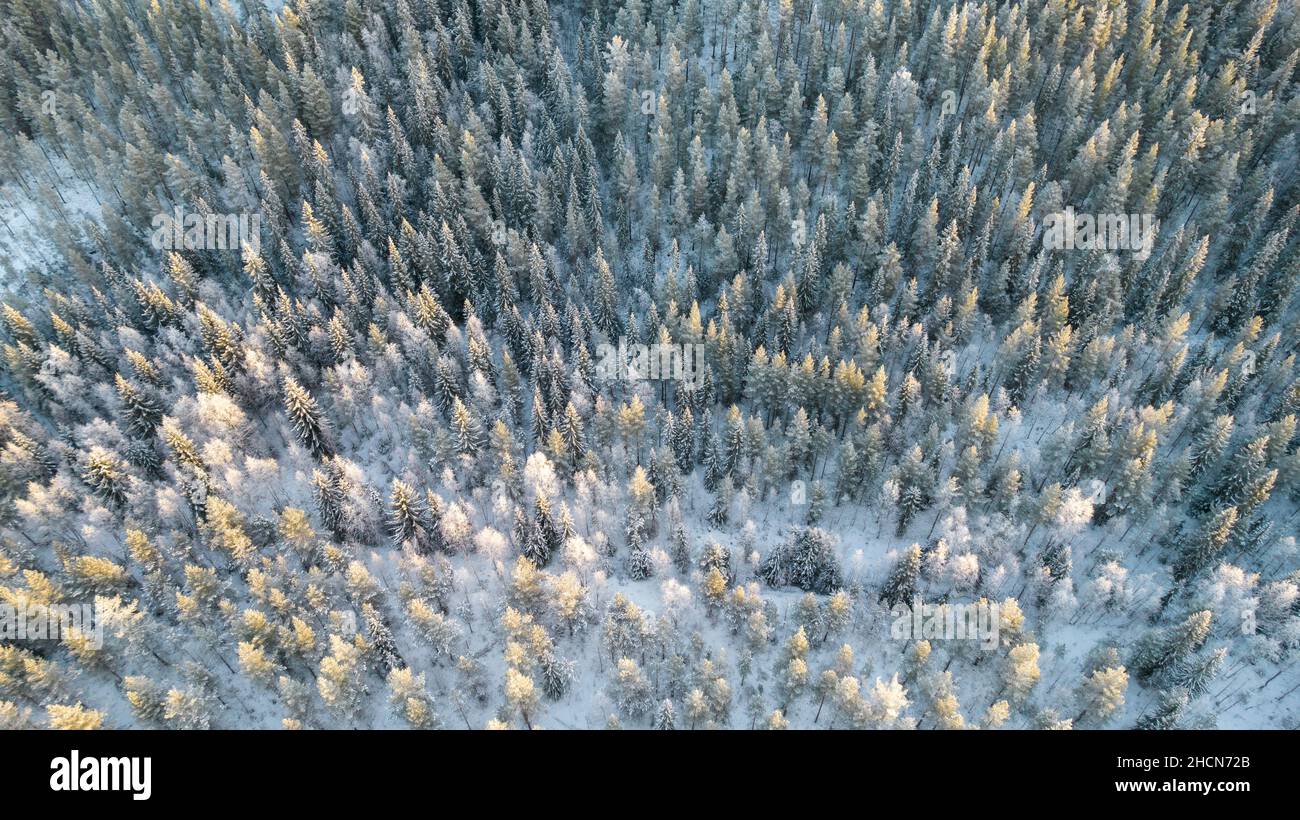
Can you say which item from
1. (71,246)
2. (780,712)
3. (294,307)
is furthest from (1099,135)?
(71,246)

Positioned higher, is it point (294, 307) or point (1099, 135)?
point (1099, 135)

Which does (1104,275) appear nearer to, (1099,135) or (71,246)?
(1099,135)

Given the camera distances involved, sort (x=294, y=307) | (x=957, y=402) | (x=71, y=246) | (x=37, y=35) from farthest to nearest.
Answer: (x=37, y=35) < (x=71, y=246) < (x=294, y=307) < (x=957, y=402)

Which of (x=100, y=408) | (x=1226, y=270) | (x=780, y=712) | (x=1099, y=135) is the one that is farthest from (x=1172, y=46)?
(x=100, y=408)

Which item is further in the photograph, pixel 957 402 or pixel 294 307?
pixel 294 307
